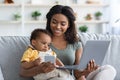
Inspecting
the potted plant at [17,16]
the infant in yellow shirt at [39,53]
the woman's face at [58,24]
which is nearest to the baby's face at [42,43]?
the infant in yellow shirt at [39,53]

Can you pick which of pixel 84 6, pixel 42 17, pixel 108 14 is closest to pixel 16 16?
pixel 42 17

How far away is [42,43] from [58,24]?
0.20m

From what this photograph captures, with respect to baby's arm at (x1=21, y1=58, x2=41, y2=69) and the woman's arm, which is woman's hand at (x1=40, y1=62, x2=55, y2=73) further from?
the woman's arm

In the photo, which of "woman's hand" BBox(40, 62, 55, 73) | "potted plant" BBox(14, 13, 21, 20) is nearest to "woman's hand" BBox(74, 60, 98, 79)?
"woman's hand" BBox(40, 62, 55, 73)

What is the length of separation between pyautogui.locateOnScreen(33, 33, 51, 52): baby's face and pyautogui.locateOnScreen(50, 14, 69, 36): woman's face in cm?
11

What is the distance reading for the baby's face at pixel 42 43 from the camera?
191cm

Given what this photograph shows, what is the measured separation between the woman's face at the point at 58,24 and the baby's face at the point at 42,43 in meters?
0.11

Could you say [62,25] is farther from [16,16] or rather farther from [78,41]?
[16,16]

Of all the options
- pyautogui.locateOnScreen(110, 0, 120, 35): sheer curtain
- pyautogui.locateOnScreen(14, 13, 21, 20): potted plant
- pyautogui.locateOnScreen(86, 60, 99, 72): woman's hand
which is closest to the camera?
pyautogui.locateOnScreen(86, 60, 99, 72): woman's hand

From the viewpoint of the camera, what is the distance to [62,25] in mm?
2037

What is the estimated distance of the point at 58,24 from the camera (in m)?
2.02

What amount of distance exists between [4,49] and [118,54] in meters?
0.87

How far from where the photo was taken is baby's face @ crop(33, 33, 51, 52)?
1910mm

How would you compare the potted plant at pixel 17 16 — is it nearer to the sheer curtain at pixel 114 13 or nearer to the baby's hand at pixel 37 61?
the sheer curtain at pixel 114 13
